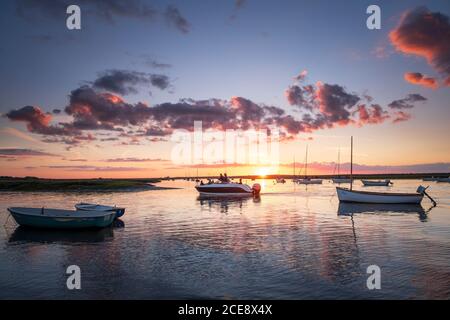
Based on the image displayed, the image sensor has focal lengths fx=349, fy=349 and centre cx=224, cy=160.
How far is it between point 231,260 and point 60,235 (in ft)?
50.7

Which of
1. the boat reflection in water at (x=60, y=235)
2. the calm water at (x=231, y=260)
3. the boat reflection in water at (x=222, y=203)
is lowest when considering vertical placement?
the boat reflection in water at (x=222, y=203)

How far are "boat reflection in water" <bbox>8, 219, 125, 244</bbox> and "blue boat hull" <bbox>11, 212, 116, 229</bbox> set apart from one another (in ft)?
1.38

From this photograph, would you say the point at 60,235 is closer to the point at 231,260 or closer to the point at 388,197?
the point at 231,260

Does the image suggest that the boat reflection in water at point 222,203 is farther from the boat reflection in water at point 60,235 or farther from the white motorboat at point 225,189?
the boat reflection in water at point 60,235

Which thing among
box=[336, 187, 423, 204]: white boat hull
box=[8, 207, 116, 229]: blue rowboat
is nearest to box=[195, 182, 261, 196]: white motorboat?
box=[336, 187, 423, 204]: white boat hull

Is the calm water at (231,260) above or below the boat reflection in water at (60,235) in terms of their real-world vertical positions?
above

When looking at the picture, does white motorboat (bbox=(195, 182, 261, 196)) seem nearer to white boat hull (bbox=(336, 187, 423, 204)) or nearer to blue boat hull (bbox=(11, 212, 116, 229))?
white boat hull (bbox=(336, 187, 423, 204))

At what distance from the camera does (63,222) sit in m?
27.9

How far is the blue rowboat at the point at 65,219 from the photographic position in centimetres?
2777

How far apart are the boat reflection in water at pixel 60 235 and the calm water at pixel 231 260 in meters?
0.07

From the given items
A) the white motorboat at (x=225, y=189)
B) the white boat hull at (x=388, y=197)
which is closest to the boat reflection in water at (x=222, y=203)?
the white motorboat at (x=225, y=189)
